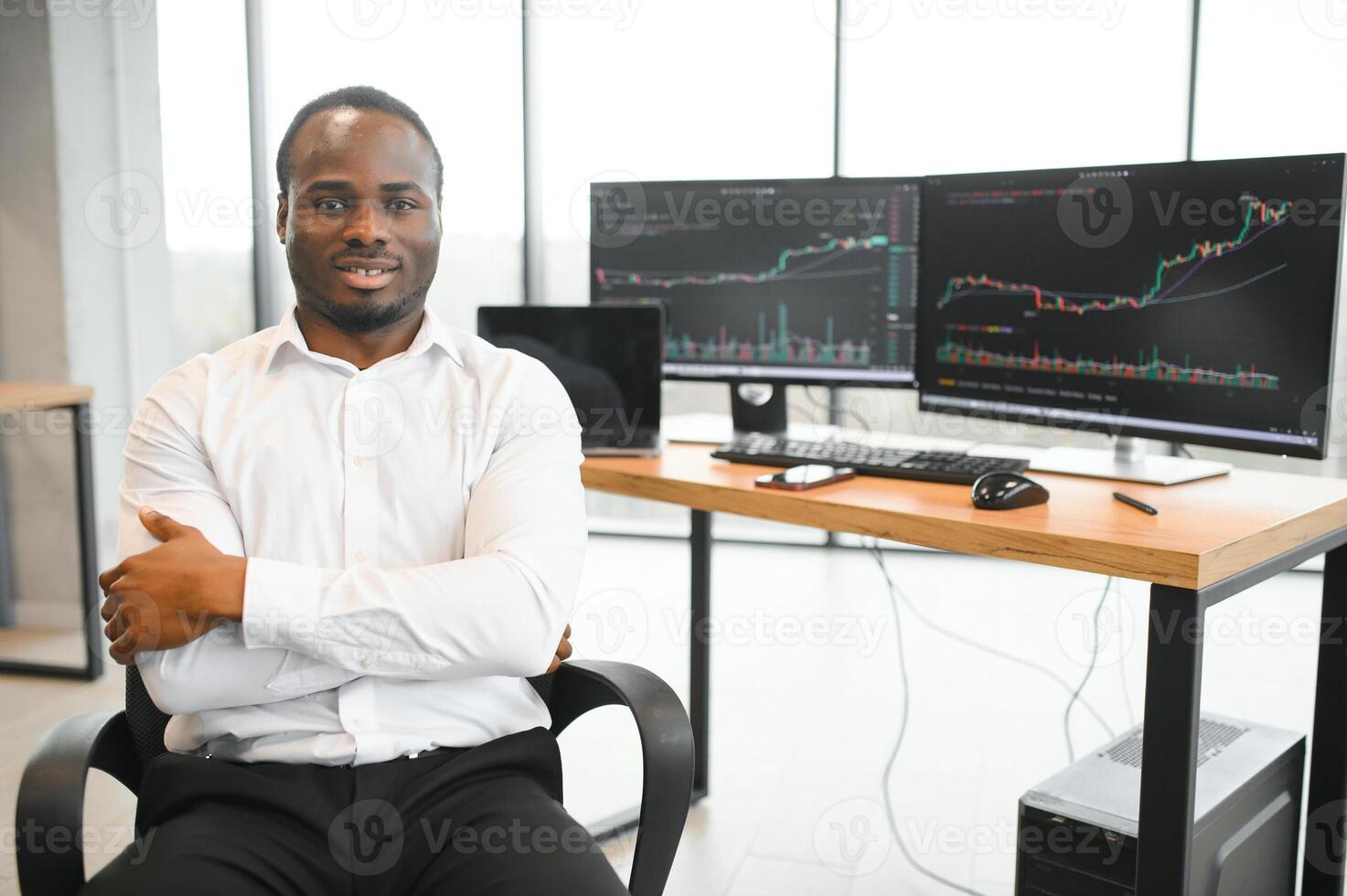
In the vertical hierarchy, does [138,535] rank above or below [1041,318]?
below

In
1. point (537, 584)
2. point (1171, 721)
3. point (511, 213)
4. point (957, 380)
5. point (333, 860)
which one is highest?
point (511, 213)

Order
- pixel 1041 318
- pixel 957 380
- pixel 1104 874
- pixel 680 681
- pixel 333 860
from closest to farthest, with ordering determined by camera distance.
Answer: pixel 333 860 < pixel 1104 874 < pixel 1041 318 < pixel 957 380 < pixel 680 681

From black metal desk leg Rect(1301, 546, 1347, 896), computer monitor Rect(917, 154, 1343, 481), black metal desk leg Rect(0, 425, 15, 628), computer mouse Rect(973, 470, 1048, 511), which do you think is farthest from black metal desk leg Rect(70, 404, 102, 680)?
black metal desk leg Rect(1301, 546, 1347, 896)

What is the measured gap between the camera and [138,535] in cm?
135

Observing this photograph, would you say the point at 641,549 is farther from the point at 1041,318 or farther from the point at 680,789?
the point at 680,789

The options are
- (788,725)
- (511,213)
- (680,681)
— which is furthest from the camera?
(511,213)

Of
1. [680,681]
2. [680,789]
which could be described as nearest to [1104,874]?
[680,789]

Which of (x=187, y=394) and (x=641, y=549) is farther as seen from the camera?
(x=641, y=549)

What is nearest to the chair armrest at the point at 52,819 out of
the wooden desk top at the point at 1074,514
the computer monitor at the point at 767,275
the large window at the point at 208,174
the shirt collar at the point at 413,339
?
the shirt collar at the point at 413,339

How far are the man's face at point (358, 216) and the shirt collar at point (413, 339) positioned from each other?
4 cm

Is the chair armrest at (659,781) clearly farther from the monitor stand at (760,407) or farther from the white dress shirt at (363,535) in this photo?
the monitor stand at (760,407)

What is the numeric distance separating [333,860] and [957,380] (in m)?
1.53

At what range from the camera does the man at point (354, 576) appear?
128 cm

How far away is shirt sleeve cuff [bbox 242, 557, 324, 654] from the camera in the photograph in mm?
1281
